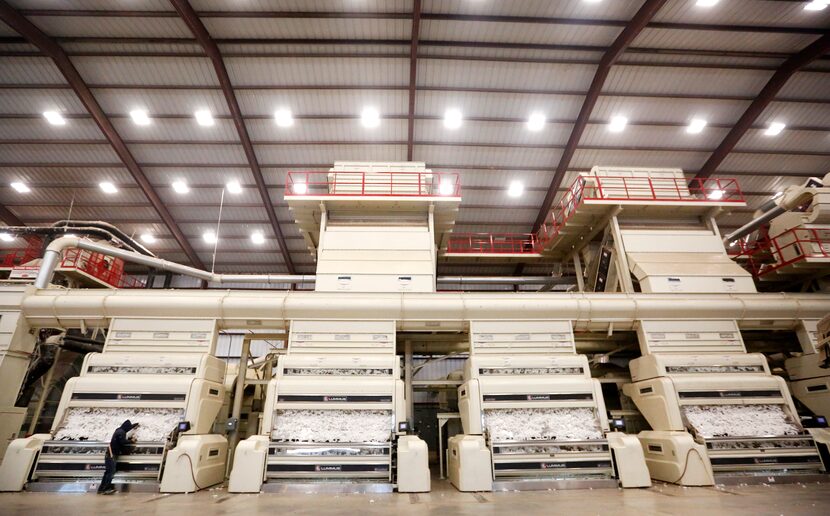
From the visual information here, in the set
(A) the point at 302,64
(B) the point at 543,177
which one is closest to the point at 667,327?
(B) the point at 543,177

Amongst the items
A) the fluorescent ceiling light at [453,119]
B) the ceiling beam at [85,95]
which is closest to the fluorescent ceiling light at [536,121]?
the fluorescent ceiling light at [453,119]

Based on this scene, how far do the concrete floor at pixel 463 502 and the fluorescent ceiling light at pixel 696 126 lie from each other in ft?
41.3

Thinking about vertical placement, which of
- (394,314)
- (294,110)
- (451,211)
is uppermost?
(294,110)

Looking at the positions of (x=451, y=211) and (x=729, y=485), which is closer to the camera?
(x=729, y=485)

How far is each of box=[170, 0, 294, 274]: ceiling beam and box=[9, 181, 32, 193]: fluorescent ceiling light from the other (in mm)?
9549

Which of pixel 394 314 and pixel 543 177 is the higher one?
pixel 543 177

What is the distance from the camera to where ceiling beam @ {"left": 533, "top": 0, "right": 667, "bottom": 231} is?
11.4m

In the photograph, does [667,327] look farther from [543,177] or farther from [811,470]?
Result: [543,177]

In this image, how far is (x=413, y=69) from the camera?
12.7 meters

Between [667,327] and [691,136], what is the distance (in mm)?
10368

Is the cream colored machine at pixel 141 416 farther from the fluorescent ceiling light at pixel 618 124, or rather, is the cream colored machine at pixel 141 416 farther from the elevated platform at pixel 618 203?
the fluorescent ceiling light at pixel 618 124

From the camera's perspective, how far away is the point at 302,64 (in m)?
12.9

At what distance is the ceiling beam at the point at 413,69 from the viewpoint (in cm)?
1136

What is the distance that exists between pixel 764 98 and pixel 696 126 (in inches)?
81.7
